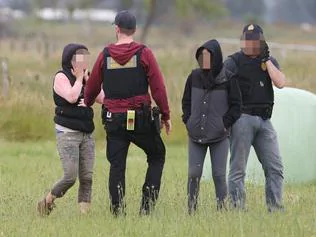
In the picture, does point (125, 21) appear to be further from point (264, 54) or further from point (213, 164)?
point (213, 164)

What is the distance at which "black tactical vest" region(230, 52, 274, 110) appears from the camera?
8.80 meters

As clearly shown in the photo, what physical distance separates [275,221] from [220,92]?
1.36 metres

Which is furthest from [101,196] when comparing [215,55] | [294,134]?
[294,134]

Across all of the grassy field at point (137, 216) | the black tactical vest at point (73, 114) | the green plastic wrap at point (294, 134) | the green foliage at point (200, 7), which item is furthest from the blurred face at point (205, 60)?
Result: the green foliage at point (200, 7)

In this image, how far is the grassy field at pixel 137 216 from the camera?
298 inches

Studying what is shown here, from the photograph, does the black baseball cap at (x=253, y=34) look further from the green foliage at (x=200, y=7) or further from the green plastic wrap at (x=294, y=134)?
the green foliage at (x=200, y=7)

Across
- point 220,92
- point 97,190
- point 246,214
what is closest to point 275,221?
point 246,214

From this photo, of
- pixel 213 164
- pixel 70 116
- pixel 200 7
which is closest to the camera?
pixel 213 164

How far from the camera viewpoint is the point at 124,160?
847 centimetres

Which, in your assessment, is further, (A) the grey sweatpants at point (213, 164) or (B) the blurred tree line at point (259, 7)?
(B) the blurred tree line at point (259, 7)

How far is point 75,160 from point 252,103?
1.73 metres

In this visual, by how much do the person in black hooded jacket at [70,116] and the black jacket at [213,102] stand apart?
0.95 m

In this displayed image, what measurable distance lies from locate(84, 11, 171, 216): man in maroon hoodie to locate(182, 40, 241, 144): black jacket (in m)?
0.32

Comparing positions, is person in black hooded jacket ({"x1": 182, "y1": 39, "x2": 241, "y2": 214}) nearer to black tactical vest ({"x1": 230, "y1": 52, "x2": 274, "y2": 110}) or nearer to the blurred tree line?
black tactical vest ({"x1": 230, "y1": 52, "x2": 274, "y2": 110})
